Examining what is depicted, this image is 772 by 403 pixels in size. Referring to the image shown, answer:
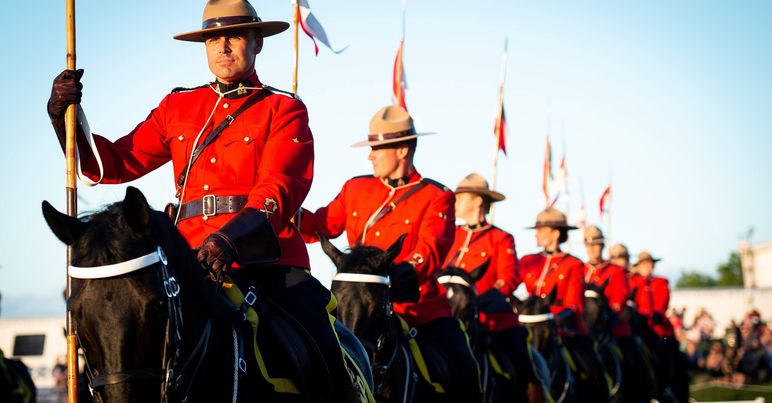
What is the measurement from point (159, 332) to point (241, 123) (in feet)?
6.56

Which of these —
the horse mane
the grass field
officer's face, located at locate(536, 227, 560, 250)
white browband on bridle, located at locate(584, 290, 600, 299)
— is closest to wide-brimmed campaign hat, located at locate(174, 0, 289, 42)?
the horse mane

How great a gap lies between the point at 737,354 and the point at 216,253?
39030 millimetres

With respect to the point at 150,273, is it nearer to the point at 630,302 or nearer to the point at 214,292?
the point at 214,292

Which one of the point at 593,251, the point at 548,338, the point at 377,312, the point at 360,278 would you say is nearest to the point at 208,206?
the point at 360,278

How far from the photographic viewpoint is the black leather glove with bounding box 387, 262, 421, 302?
8980 millimetres

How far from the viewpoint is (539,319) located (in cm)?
1609

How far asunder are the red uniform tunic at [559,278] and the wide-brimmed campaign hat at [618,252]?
39.0ft

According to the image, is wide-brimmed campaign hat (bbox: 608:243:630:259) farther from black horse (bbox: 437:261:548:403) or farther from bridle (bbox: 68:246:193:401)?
bridle (bbox: 68:246:193:401)

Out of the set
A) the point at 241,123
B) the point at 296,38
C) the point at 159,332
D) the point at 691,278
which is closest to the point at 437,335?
the point at 296,38

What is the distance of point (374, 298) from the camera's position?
327 inches

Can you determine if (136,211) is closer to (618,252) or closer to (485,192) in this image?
(485,192)

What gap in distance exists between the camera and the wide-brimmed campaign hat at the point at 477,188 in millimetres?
14992

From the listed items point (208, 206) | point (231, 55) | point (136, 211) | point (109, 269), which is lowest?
point (109, 269)

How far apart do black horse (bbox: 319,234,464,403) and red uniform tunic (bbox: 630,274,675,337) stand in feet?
59.3
